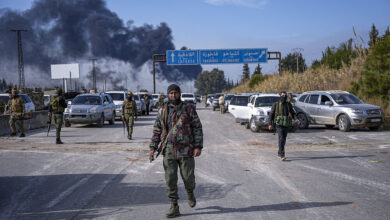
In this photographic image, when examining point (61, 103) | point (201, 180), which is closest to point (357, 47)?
point (61, 103)

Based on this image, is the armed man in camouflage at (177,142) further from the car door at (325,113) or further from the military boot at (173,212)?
the car door at (325,113)

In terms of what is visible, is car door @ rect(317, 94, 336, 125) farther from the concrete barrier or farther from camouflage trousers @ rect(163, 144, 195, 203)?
the concrete barrier

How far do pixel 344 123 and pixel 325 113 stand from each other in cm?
119

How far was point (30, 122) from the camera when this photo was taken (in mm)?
19078

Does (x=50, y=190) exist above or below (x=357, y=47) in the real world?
below

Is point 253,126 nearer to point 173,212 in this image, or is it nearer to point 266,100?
point 266,100

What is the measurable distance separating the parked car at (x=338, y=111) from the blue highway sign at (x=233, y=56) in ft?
79.9

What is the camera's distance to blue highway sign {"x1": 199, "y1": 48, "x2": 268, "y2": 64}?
142 feet

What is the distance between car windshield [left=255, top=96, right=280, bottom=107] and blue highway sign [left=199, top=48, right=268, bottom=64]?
84.1ft

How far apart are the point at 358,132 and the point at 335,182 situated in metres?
9.83

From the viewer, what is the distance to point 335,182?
7.05m

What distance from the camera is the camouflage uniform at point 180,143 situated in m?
5.09

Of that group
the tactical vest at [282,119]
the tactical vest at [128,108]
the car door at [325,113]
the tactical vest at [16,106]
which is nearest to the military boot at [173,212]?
the tactical vest at [282,119]

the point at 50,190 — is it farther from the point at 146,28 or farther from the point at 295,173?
the point at 146,28
